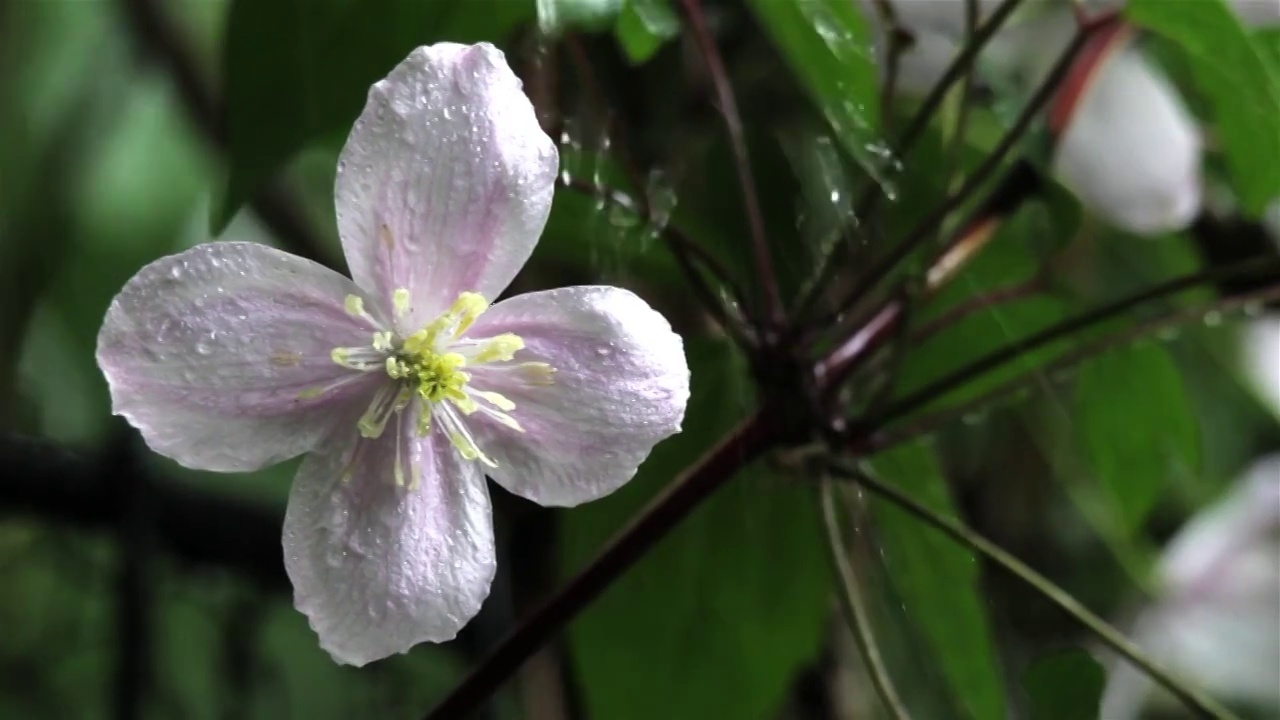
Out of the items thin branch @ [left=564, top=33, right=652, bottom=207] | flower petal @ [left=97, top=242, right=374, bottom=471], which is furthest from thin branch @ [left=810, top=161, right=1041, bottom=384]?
flower petal @ [left=97, top=242, right=374, bottom=471]

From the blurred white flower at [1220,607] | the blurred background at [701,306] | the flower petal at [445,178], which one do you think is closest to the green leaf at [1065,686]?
the blurred background at [701,306]

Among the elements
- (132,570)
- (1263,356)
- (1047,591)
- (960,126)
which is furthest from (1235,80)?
(1263,356)

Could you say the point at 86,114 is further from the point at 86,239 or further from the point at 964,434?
the point at 964,434

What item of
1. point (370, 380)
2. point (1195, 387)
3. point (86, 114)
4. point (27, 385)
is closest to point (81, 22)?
point (86, 114)

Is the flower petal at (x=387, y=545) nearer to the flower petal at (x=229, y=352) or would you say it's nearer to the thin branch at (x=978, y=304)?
the flower petal at (x=229, y=352)

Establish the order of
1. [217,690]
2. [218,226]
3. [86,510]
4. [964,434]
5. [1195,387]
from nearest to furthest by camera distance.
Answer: [218,226] < [86,510] < [217,690] < [964,434] < [1195,387]

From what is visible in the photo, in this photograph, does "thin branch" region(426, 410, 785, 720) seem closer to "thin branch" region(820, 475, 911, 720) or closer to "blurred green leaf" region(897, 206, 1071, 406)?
"thin branch" region(820, 475, 911, 720)

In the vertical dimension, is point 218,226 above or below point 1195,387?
above
